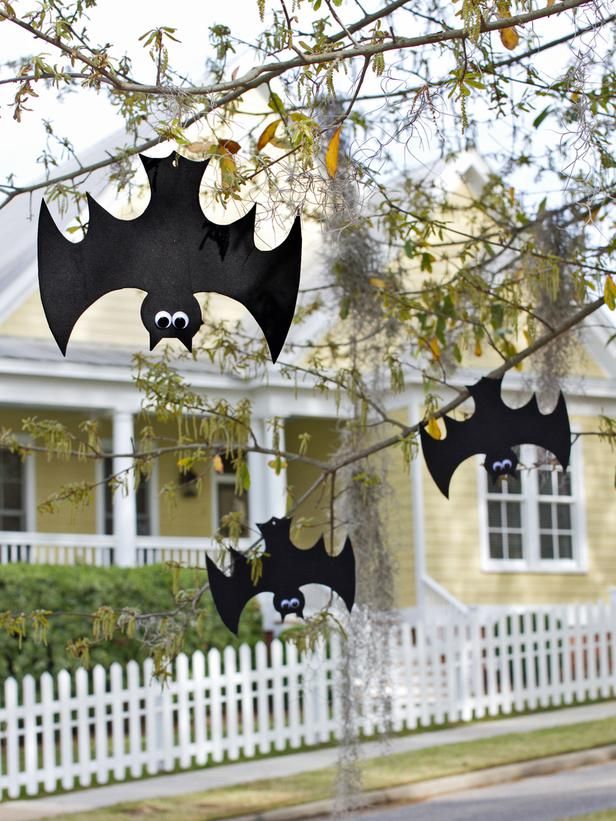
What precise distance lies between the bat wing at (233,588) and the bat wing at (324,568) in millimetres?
175

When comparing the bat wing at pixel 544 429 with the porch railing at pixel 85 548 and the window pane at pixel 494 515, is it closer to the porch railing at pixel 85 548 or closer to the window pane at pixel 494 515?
the porch railing at pixel 85 548

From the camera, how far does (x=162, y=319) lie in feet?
13.2

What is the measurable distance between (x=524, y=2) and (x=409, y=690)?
945 cm

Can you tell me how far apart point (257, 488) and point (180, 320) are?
503 inches

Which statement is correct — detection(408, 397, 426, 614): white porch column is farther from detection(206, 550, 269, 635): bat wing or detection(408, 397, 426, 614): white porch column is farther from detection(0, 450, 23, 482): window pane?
detection(206, 550, 269, 635): bat wing

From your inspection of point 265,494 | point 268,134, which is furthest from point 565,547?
point 268,134

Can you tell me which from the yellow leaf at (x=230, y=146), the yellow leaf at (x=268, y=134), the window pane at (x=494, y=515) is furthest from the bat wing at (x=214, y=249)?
the window pane at (x=494, y=515)

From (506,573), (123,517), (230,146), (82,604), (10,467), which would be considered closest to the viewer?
(230,146)

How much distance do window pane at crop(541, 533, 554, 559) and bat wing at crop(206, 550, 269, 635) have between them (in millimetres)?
12885

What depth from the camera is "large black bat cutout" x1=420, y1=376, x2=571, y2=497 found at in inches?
230

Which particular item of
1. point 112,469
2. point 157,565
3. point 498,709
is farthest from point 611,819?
point 112,469

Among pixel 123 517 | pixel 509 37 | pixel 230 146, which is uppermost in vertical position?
pixel 509 37

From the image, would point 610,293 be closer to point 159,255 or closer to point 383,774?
point 159,255

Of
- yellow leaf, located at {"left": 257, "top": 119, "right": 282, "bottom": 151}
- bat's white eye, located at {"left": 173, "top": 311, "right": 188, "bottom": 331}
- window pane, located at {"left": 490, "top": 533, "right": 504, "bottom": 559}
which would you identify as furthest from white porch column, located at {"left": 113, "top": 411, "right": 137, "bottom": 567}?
bat's white eye, located at {"left": 173, "top": 311, "right": 188, "bottom": 331}
